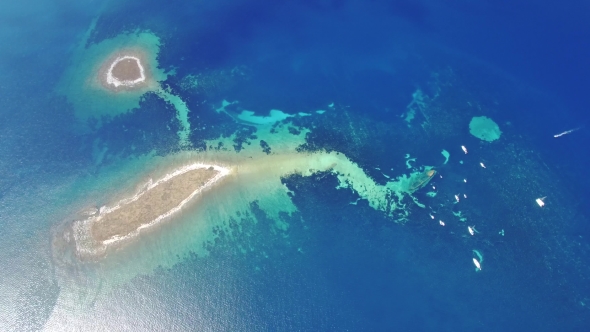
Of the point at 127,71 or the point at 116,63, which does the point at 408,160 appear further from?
the point at 116,63

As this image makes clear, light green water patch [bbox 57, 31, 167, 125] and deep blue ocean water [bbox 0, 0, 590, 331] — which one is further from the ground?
light green water patch [bbox 57, 31, 167, 125]

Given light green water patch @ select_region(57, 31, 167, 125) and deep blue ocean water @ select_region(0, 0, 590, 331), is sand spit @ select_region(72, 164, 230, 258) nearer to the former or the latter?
deep blue ocean water @ select_region(0, 0, 590, 331)

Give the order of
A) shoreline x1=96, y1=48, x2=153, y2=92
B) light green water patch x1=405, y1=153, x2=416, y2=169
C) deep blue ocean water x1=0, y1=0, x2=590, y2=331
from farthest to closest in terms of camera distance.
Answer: shoreline x1=96, y1=48, x2=153, y2=92, light green water patch x1=405, y1=153, x2=416, y2=169, deep blue ocean water x1=0, y1=0, x2=590, y2=331

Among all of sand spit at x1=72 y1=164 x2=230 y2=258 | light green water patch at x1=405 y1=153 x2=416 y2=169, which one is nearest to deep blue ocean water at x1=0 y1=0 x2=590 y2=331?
light green water patch at x1=405 y1=153 x2=416 y2=169

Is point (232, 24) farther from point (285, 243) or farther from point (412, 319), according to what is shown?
point (412, 319)

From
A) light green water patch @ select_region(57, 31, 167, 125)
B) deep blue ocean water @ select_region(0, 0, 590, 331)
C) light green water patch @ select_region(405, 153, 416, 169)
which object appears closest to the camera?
deep blue ocean water @ select_region(0, 0, 590, 331)

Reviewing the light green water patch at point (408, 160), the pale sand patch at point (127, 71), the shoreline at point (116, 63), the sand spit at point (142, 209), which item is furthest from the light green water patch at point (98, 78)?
the light green water patch at point (408, 160)

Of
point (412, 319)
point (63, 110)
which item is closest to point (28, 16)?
point (63, 110)

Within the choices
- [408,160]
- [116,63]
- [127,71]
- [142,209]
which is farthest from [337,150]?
[116,63]
